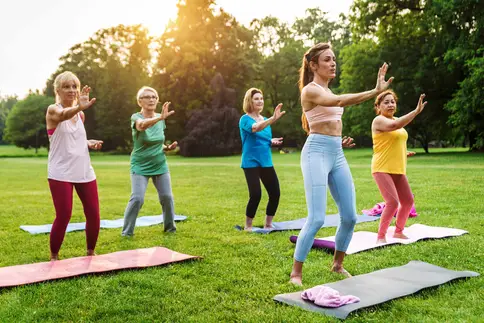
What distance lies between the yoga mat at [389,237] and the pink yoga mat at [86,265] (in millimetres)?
1697

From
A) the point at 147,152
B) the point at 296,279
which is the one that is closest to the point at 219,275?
the point at 296,279

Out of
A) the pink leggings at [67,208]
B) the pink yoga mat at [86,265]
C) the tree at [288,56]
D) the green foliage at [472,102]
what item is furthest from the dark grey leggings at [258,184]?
the tree at [288,56]

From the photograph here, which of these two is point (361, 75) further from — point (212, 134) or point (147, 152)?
point (147, 152)

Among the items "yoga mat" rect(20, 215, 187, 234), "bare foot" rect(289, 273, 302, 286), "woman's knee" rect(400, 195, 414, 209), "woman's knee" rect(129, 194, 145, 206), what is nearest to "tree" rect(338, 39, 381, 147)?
"yoga mat" rect(20, 215, 187, 234)

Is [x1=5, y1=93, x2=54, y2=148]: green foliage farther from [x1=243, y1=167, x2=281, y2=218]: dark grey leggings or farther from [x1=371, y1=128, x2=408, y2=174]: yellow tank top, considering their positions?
[x1=371, y1=128, x2=408, y2=174]: yellow tank top

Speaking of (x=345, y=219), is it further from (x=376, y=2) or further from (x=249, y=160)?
(x=376, y=2)

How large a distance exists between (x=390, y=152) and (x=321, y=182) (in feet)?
7.90

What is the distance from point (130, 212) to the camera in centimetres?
754

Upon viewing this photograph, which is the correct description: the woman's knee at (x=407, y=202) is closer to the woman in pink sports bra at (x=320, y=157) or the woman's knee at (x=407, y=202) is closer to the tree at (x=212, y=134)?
the woman in pink sports bra at (x=320, y=157)

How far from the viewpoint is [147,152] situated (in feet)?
24.7

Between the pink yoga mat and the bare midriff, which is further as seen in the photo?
the pink yoga mat

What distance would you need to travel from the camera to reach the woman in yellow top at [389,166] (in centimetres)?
677

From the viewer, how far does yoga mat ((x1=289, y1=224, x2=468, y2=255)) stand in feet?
21.0

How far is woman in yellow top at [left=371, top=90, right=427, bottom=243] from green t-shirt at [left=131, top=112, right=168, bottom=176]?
10.1ft
